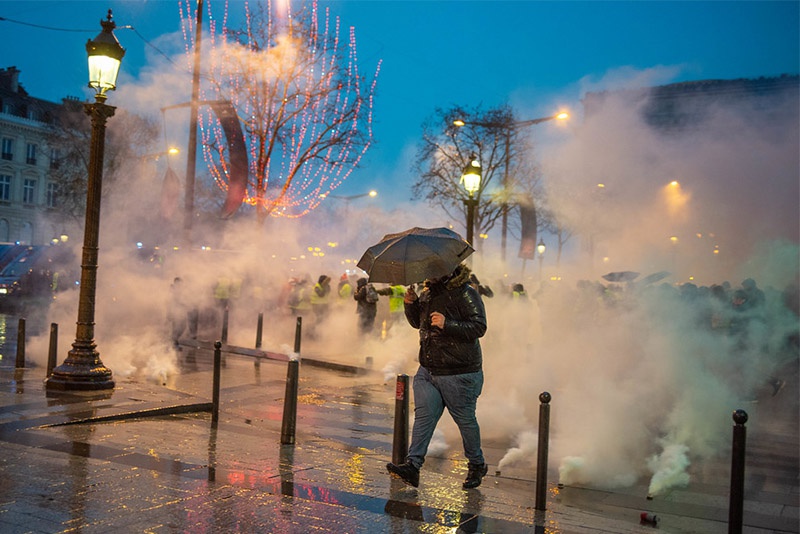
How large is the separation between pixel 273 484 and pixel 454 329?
1575mm

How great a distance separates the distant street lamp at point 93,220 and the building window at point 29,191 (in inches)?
1873

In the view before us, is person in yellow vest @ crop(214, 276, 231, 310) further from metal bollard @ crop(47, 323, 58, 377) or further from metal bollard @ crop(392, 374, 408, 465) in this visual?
metal bollard @ crop(392, 374, 408, 465)

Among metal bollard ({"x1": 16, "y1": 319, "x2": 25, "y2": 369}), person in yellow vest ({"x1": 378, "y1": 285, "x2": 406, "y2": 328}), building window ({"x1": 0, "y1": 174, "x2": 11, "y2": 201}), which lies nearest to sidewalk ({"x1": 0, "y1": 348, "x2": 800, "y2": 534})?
metal bollard ({"x1": 16, "y1": 319, "x2": 25, "y2": 369})

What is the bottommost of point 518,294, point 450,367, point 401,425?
point 401,425

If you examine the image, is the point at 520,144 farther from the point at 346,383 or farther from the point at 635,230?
the point at 346,383

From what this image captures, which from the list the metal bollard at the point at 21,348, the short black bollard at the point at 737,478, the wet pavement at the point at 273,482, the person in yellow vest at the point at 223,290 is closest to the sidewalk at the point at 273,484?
the wet pavement at the point at 273,482

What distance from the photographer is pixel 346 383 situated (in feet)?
37.4

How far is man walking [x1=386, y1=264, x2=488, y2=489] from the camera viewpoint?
517 cm

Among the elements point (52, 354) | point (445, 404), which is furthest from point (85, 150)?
point (445, 404)

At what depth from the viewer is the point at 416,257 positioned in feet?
16.7

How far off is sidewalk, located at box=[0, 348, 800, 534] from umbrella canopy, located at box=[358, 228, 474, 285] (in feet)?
4.74

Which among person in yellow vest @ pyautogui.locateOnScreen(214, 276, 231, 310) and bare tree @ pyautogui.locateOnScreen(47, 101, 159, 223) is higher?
bare tree @ pyautogui.locateOnScreen(47, 101, 159, 223)

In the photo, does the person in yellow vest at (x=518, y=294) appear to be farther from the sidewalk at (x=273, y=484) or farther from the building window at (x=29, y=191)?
the building window at (x=29, y=191)

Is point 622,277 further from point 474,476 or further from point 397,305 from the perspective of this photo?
point 474,476
